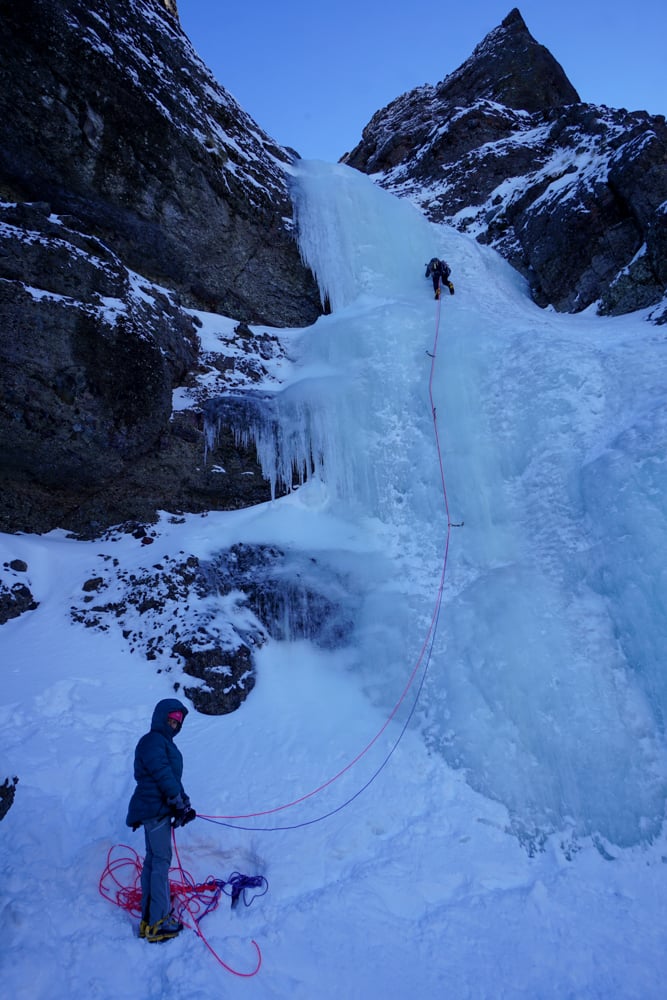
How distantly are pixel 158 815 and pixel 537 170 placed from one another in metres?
19.9

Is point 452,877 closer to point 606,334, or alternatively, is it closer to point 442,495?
point 442,495

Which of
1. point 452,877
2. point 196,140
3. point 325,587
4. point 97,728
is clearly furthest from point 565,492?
point 196,140

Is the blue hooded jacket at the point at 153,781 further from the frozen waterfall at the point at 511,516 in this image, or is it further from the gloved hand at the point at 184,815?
the frozen waterfall at the point at 511,516

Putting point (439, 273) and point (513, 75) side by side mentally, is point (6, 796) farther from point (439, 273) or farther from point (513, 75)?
point (513, 75)

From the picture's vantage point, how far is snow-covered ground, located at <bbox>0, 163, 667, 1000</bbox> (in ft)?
11.7

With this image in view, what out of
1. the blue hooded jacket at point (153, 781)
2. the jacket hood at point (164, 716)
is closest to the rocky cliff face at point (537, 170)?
the jacket hood at point (164, 716)

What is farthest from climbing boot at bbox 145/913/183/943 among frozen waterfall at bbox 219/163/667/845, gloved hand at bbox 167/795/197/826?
frozen waterfall at bbox 219/163/667/845

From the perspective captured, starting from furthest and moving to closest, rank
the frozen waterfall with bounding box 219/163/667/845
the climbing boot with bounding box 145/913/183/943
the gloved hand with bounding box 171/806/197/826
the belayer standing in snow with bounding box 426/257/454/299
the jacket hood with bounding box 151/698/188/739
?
the belayer standing in snow with bounding box 426/257/454/299 < the frozen waterfall with bounding box 219/163/667/845 < the jacket hood with bounding box 151/698/188/739 < the gloved hand with bounding box 171/806/197/826 < the climbing boot with bounding box 145/913/183/943

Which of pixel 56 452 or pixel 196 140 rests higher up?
pixel 196 140

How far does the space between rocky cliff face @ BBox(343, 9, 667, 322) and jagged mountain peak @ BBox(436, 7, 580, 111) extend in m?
0.06

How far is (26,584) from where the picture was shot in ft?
23.6

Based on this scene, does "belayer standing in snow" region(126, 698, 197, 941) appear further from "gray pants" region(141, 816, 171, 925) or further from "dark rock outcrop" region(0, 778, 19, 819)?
"dark rock outcrop" region(0, 778, 19, 819)

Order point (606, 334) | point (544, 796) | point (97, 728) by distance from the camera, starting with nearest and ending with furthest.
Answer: point (544, 796) < point (97, 728) < point (606, 334)

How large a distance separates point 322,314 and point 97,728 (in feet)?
33.1
